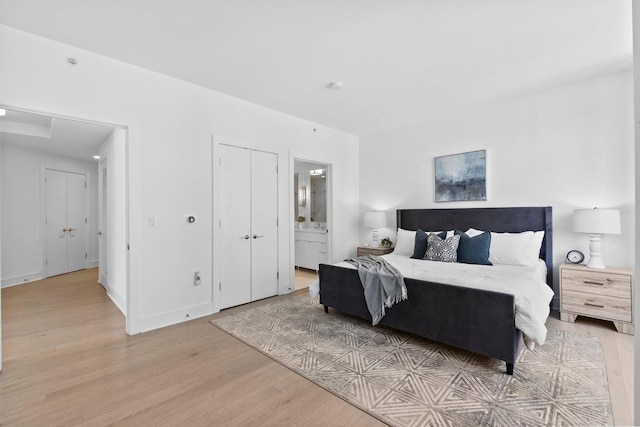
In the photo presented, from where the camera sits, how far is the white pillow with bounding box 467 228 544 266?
3.36 metres

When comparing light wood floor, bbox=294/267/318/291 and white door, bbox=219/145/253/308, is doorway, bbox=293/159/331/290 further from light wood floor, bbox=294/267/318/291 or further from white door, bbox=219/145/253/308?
white door, bbox=219/145/253/308

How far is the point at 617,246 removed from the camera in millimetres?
3213

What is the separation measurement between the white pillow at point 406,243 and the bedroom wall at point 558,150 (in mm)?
679

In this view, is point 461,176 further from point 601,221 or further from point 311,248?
point 311,248

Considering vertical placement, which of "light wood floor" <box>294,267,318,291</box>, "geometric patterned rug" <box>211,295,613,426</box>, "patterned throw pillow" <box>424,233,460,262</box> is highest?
"patterned throw pillow" <box>424,233,460,262</box>

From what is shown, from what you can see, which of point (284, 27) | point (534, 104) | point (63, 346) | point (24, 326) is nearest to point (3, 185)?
point (24, 326)

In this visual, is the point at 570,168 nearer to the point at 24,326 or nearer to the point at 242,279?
the point at 242,279

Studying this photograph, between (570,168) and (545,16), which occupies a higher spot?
(545,16)

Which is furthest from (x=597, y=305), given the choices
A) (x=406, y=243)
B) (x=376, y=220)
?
(x=376, y=220)

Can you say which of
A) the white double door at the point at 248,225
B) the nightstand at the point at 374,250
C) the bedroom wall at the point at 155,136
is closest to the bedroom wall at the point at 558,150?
the nightstand at the point at 374,250

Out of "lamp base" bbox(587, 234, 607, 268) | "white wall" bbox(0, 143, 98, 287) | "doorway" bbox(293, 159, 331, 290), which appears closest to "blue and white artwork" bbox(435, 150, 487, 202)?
"lamp base" bbox(587, 234, 607, 268)

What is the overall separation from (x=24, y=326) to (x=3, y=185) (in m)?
3.24

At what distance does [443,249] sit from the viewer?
11.8ft

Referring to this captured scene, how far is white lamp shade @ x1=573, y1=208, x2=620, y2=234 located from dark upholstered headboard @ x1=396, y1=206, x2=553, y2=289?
477 millimetres
